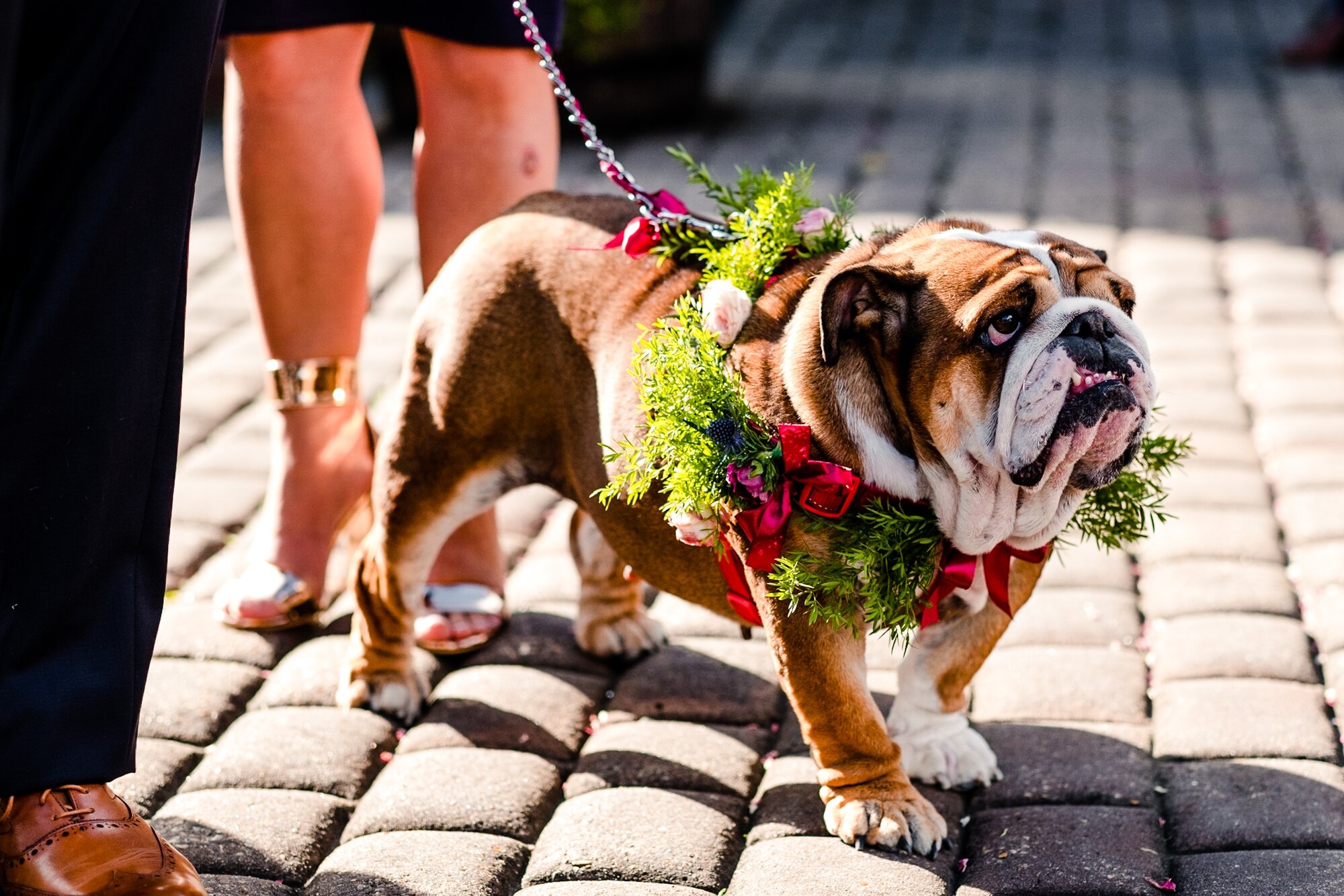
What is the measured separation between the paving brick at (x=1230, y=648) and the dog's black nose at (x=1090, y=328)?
1057mm

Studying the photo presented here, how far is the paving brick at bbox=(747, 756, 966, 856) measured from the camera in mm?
2678

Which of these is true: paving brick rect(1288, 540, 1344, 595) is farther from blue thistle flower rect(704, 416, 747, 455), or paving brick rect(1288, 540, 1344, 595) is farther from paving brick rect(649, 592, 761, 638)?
blue thistle flower rect(704, 416, 747, 455)

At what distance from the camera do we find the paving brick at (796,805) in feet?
8.79

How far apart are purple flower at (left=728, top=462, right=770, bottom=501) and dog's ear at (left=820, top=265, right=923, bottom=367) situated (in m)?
0.21

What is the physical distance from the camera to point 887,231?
278 cm

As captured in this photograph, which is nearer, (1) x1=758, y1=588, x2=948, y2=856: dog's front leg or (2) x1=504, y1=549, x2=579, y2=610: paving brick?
(1) x1=758, y1=588, x2=948, y2=856: dog's front leg

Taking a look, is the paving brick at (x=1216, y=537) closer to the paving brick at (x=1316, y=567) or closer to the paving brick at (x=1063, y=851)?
the paving brick at (x=1316, y=567)

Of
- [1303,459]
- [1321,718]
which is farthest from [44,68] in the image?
[1303,459]

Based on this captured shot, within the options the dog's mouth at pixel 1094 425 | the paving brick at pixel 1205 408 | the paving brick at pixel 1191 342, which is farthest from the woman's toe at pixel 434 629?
the paving brick at pixel 1191 342

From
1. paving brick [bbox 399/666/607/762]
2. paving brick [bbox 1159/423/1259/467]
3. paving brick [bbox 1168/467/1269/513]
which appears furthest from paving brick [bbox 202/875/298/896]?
paving brick [bbox 1159/423/1259/467]

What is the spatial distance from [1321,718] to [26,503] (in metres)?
2.27

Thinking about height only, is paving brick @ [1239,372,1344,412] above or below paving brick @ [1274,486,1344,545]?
below

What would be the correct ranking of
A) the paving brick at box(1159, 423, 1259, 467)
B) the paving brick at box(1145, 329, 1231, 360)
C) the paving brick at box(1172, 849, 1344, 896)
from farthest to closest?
the paving brick at box(1145, 329, 1231, 360) < the paving brick at box(1159, 423, 1259, 467) < the paving brick at box(1172, 849, 1344, 896)

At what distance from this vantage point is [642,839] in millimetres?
2637
